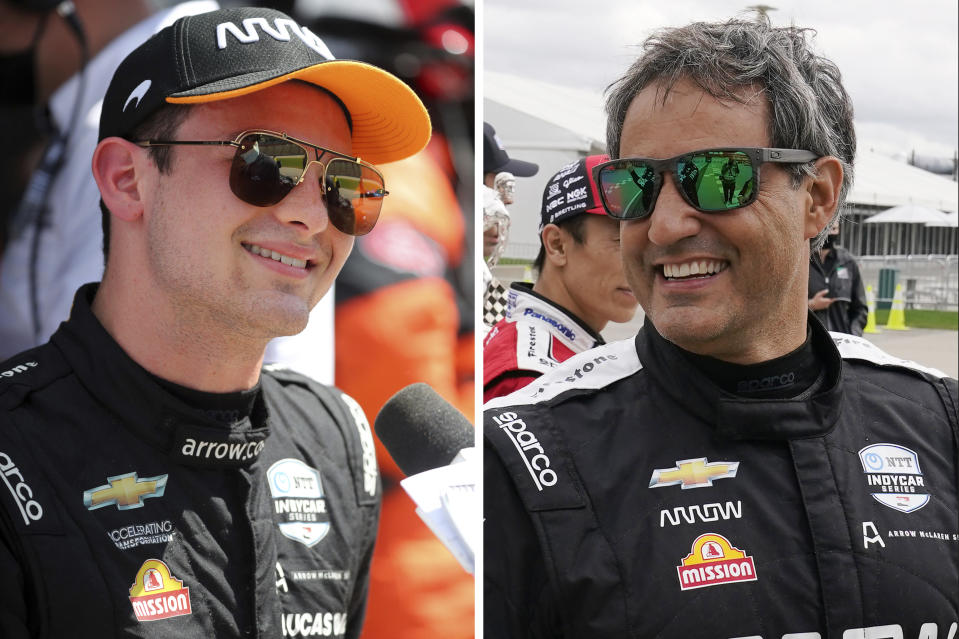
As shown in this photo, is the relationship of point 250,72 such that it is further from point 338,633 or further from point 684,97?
point 338,633

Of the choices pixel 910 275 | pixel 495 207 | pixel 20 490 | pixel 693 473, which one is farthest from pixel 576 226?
pixel 910 275

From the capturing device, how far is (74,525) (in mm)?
1477

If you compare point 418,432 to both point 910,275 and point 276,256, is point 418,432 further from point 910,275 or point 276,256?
point 910,275

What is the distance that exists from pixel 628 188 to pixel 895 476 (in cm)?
67

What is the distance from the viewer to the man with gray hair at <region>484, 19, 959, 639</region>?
1402mm

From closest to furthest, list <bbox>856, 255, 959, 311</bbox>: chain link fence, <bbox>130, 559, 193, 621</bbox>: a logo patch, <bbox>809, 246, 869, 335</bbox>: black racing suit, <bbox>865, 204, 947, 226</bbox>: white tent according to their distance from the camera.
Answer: <bbox>130, 559, 193, 621</bbox>: a logo patch → <bbox>809, 246, 869, 335</bbox>: black racing suit → <bbox>865, 204, 947, 226</bbox>: white tent → <bbox>856, 255, 959, 311</bbox>: chain link fence

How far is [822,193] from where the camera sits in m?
1.58

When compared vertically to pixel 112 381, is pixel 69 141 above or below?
above

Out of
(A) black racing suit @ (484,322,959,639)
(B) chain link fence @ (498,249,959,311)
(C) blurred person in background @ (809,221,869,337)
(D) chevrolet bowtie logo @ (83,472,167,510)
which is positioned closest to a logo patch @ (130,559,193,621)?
(D) chevrolet bowtie logo @ (83,472,167,510)

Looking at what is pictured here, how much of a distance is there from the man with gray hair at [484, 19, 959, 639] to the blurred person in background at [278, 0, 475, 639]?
51 cm

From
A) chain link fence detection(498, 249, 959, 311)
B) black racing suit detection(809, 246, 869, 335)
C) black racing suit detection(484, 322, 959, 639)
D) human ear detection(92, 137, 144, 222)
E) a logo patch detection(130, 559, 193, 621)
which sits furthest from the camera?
chain link fence detection(498, 249, 959, 311)

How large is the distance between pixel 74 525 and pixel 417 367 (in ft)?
2.67

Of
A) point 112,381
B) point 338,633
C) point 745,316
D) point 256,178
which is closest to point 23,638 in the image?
point 112,381

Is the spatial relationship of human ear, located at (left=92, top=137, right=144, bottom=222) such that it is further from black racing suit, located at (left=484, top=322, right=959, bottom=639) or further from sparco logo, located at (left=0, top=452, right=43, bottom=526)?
black racing suit, located at (left=484, top=322, right=959, bottom=639)
